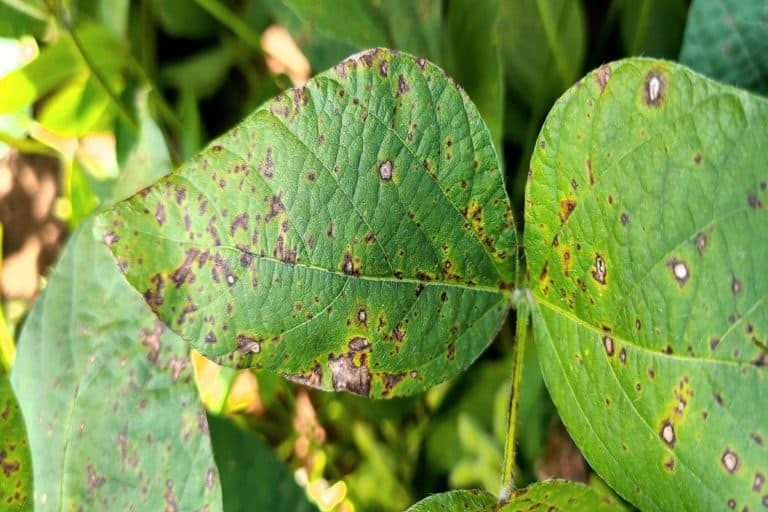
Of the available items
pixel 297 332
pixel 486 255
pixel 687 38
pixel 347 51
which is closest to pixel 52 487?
pixel 297 332

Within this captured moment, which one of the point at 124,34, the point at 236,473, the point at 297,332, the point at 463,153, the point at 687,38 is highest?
the point at 124,34

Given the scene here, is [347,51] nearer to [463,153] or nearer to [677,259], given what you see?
[463,153]

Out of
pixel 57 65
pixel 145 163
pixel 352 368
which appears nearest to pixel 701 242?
pixel 352 368

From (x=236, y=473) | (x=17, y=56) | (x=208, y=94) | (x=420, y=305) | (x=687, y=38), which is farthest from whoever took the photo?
(x=208, y=94)

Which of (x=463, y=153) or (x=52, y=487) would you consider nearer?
(x=463, y=153)

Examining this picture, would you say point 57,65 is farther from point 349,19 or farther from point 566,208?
point 566,208

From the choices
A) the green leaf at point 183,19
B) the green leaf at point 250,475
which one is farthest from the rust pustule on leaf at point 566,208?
the green leaf at point 183,19

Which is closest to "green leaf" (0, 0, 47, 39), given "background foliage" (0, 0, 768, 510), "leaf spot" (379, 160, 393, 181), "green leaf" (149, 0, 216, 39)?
"background foliage" (0, 0, 768, 510)
